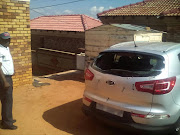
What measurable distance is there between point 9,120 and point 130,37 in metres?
4.34

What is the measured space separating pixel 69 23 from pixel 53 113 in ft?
48.4

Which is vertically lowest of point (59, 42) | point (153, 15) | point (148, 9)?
point (59, 42)

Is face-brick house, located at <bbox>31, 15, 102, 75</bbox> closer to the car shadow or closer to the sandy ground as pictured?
the sandy ground

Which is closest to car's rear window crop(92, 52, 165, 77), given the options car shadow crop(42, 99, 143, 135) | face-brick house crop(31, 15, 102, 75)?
car shadow crop(42, 99, 143, 135)

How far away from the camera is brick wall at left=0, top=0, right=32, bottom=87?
5717mm

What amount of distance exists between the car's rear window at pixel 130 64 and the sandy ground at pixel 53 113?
1297 millimetres

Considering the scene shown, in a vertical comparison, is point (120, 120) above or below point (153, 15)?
below

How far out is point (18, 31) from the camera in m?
6.08

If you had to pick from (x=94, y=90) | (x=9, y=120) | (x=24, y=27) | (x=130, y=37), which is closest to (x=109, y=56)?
(x=94, y=90)

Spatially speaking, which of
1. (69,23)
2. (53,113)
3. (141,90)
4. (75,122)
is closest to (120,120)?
(141,90)

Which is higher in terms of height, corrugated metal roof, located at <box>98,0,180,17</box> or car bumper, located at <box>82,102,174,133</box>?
corrugated metal roof, located at <box>98,0,180,17</box>

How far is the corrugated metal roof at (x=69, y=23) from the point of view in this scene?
1689 cm

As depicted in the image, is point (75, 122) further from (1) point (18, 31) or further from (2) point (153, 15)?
(2) point (153, 15)

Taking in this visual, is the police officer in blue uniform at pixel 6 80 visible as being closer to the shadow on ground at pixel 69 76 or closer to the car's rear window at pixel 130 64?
the car's rear window at pixel 130 64
